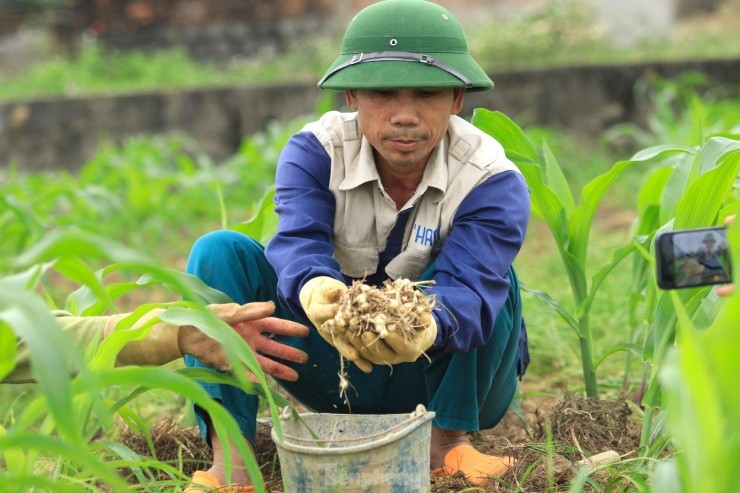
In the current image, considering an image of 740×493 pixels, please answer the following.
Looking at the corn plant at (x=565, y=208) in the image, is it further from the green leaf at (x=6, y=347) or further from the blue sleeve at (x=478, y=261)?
the green leaf at (x=6, y=347)

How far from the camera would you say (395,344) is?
5.56 feet

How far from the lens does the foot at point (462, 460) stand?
2029 millimetres

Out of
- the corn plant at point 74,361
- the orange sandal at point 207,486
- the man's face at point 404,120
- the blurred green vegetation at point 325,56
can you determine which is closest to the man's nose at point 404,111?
the man's face at point 404,120

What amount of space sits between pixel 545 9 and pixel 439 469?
6.22 meters

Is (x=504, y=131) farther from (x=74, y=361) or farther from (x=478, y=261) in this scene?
(x=74, y=361)

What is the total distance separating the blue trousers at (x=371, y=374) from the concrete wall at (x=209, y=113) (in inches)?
181

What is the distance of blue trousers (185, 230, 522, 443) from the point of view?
2.07 meters

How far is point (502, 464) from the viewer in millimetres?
2041

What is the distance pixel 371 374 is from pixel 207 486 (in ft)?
1.27

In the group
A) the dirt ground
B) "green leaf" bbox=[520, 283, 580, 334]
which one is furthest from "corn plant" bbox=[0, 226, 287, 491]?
"green leaf" bbox=[520, 283, 580, 334]

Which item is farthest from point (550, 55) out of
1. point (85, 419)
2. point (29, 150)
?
point (85, 419)

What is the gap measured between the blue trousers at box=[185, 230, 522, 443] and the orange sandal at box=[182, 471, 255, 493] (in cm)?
13

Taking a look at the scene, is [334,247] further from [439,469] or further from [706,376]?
[706,376]

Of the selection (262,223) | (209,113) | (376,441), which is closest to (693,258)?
(376,441)
